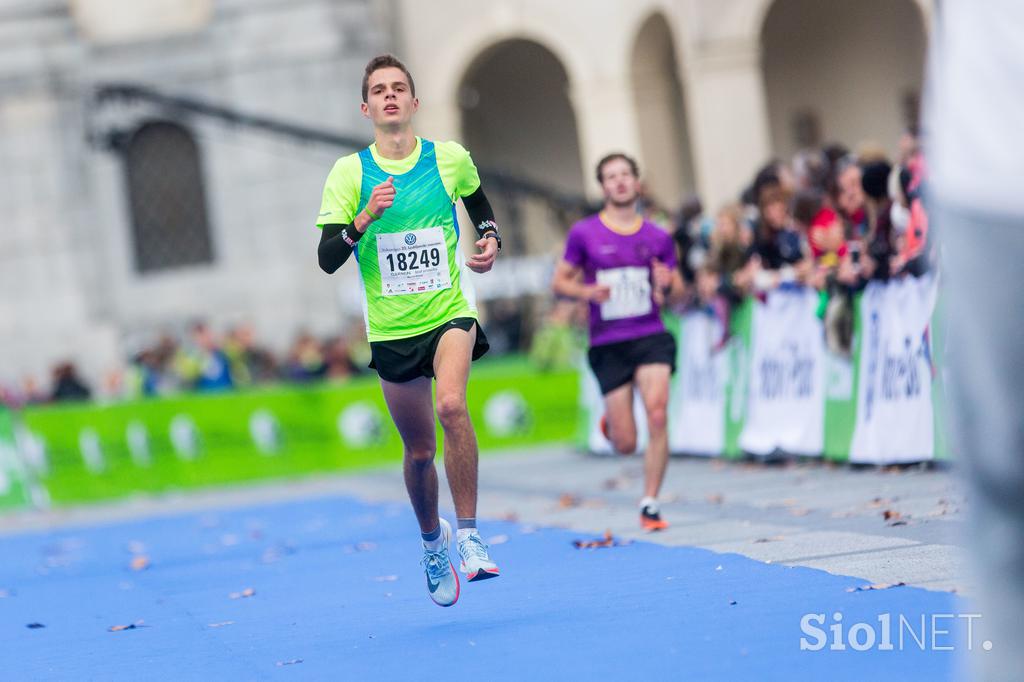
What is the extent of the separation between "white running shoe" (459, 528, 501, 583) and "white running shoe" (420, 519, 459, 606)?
0.06 meters

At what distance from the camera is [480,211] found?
766 cm

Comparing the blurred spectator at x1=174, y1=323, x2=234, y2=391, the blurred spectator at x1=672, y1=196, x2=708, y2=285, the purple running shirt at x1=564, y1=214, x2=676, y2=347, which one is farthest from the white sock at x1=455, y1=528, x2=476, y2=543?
the blurred spectator at x1=174, y1=323, x2=234, y2=391

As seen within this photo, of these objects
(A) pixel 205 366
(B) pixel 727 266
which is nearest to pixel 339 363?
(A) pixel 205 366

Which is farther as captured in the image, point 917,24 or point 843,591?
point 917,24

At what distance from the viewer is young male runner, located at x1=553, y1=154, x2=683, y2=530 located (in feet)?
33.0

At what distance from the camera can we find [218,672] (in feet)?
21.0

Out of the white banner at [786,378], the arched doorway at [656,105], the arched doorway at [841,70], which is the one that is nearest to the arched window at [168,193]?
the arched doorway at [656,105]

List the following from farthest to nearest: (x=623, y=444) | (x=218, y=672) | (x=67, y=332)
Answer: (x=67, y=332), (x=623, y=444), (x=218, y=672)

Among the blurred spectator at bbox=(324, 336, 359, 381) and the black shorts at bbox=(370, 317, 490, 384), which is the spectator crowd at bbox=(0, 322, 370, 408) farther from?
the black shorts at bbox=(370, 317, 490, 384)

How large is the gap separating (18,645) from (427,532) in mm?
2034

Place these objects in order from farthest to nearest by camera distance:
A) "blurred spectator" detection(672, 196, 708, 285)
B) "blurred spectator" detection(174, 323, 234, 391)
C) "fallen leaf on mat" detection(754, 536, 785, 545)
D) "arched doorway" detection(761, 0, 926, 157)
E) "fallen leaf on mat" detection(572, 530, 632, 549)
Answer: "arched doorway" detection(761, 0, 926, 157)
"blurred spectator" detection(174, 323, 234, 391)
"blurred spectator" detection(672, 196, 708, 285)
"fallen leaf on mat" detection(572, 530, 632, 549)
"fallen leaf on mat" detection(754, 536, 785, 545)

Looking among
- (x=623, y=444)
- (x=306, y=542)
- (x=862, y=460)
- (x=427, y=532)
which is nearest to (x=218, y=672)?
(x=427, y=532)

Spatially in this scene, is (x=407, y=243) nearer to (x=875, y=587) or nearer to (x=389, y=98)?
(x=389, y=98)

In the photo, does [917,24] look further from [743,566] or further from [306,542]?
[743,566]
